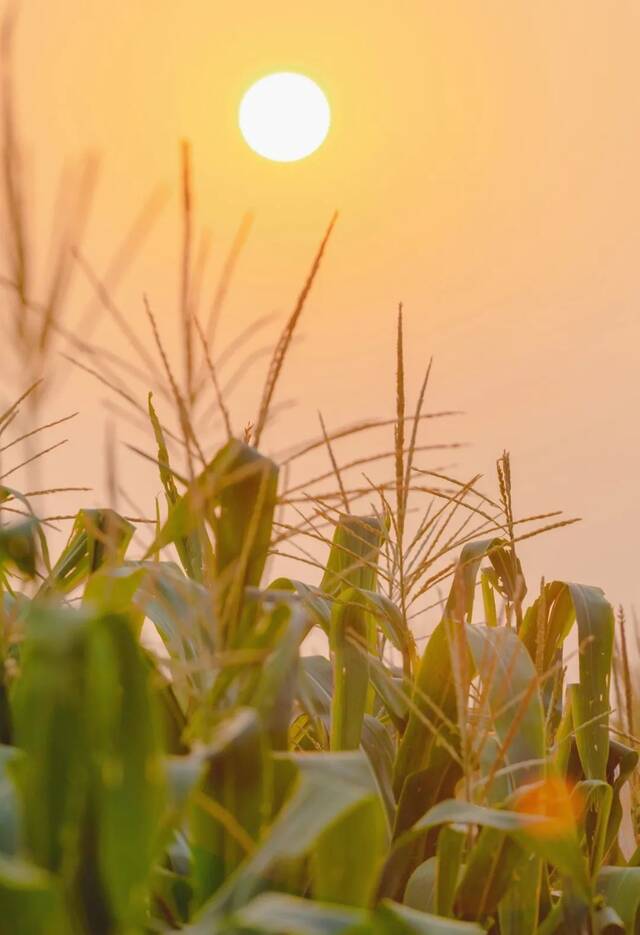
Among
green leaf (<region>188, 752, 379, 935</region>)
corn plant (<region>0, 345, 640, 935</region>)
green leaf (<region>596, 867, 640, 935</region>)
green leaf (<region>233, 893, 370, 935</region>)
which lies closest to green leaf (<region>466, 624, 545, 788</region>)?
corn plant (<region>0, 345, 640, 935</region>)

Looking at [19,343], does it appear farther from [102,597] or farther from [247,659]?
[247,659]

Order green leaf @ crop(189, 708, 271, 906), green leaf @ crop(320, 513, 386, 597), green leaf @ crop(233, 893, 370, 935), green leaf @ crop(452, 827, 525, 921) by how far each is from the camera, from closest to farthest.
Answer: green leaf @ crop(233, 893, 370, 935) < green leaf @ crop(189, 708, 271, 906) < green leaf @ crop(452, 827, 525, 921) < green leaf @ crop(320, 513, 386, 597)

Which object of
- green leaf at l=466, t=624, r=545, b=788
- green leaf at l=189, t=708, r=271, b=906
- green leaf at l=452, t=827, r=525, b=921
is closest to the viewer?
green leaf at l=189, t=708, r=271, b=906

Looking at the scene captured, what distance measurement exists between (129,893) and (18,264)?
19.5 inches

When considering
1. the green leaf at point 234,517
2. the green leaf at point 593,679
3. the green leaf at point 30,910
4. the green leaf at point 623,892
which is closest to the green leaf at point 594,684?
the green leaf at point 593,679

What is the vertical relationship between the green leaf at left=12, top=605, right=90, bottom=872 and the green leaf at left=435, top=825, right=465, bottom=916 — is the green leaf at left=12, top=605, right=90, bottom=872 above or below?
above

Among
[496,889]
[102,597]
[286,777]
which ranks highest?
[102,597]

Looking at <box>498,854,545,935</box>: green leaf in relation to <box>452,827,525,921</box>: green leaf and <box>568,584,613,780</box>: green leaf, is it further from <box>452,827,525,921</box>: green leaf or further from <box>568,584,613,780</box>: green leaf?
<box>568,584,613,780</box>: green leaf

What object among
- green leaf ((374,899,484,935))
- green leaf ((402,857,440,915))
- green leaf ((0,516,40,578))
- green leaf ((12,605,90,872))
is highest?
green leaf ((0,516,40,578))

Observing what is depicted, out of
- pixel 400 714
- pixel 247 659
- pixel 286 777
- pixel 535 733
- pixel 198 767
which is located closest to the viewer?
pixel 198 767

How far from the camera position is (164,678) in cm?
91

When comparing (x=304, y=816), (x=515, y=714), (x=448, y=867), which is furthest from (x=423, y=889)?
(x=304, y=816)

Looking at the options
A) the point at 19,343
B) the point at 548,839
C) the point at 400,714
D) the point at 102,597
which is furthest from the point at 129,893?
the point at 400,714

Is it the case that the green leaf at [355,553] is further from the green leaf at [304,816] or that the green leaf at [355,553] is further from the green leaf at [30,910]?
the green leaf at [30,910]
